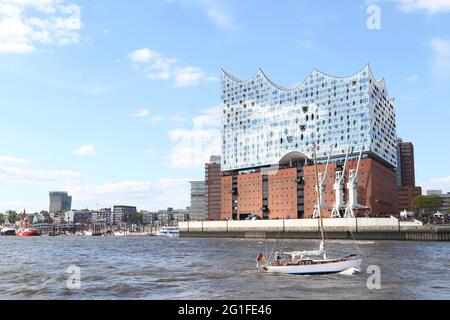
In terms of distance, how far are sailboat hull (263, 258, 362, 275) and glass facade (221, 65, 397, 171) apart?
109819mm

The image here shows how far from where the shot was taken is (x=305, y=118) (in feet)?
537

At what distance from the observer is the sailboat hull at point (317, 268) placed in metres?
43.5

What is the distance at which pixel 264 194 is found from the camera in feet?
560

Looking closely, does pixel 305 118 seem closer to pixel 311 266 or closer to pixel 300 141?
pixel 300 141

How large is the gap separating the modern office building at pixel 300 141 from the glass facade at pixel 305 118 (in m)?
0.31

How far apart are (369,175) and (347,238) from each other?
23043 millimetres

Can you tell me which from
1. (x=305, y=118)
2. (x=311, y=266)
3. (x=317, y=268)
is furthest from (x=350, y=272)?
(x=305, y=118)

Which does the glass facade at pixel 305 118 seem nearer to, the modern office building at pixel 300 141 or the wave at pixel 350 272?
the modern office building at pixel 300 141

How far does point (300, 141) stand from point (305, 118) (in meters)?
7.98

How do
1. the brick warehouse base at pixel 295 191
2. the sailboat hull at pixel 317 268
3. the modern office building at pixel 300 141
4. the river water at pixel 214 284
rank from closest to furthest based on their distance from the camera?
1. the river water at pixel 214 284
2. the sailboat hull at pixel 317 268
3. the brick warehouse base at pixel 295 191
4. the modern office building at pixel 300 141

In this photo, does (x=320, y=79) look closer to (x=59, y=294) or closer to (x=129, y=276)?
(x=129, y=276)

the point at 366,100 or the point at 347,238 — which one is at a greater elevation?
the point at 366,100

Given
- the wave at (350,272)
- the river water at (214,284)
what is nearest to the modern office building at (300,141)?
the river water at (214,284)
